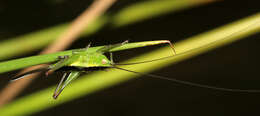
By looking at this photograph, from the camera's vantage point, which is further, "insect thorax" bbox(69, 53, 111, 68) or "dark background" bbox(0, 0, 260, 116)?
"dark background" bbox(0, 0, 260, 116)

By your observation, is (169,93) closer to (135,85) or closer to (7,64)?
A: (135,85)

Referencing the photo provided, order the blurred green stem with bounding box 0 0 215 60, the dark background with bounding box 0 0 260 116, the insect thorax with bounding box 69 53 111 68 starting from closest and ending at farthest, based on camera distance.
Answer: the insect thorax with bounding box 69 53 111 68
the blurred green stem with bounding box 0 0 215 60
the dark background with bounding box 0 0 260 116

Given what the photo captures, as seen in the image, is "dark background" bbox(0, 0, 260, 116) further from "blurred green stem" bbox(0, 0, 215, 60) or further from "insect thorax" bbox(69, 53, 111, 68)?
"insect thorax" bbox(69, 53, 111, 68)

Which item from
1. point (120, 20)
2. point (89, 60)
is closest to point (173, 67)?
point (120, 20)

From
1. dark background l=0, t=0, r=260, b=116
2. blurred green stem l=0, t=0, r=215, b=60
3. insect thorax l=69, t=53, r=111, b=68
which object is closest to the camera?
insect thorax l=69, t=53, r=111, b=68

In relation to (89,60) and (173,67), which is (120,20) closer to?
(89,60)

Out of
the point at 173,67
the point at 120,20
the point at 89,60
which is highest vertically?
the point at 120,20

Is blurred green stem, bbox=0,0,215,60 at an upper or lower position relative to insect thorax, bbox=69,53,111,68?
upper

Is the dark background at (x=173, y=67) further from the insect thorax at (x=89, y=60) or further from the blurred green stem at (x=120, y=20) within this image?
the insect thorax at (x=89, y=60)

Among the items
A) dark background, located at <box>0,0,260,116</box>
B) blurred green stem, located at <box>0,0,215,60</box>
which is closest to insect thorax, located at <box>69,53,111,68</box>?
blurred green stem, located at <box>0,0,215,60</box>
